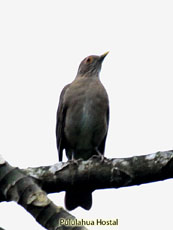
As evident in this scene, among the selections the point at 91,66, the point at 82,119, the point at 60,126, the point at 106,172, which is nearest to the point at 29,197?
the point at 106,172

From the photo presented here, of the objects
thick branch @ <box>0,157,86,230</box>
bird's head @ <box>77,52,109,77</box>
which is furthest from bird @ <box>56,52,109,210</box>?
thick branch @ <box>0,157,86,230</box>

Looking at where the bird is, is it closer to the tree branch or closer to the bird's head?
the bird's head

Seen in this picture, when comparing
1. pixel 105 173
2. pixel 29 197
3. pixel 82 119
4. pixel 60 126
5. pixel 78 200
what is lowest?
pixel 78 200

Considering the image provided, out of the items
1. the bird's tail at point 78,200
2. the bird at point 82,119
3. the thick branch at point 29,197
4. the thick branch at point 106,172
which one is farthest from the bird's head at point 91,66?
the thick branch at point 29,197

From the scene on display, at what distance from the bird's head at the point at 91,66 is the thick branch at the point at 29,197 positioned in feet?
18.1

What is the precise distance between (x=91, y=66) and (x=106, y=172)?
14.1 ft

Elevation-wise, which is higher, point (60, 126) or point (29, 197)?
point (29, 197)

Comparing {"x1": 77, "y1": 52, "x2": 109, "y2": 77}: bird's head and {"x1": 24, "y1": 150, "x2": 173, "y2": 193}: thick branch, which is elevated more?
{"x1": 77, "y1": 52, "x2": 109, "y2": 77}: bird's head

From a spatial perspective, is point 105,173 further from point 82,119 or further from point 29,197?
point 82,119

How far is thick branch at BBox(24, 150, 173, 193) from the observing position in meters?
3.99

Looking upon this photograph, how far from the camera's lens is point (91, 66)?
328 inches

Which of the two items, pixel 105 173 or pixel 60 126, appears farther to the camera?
pixel 60 126

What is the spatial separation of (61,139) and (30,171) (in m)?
3.07

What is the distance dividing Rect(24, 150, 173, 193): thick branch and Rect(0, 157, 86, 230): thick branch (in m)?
1.48
